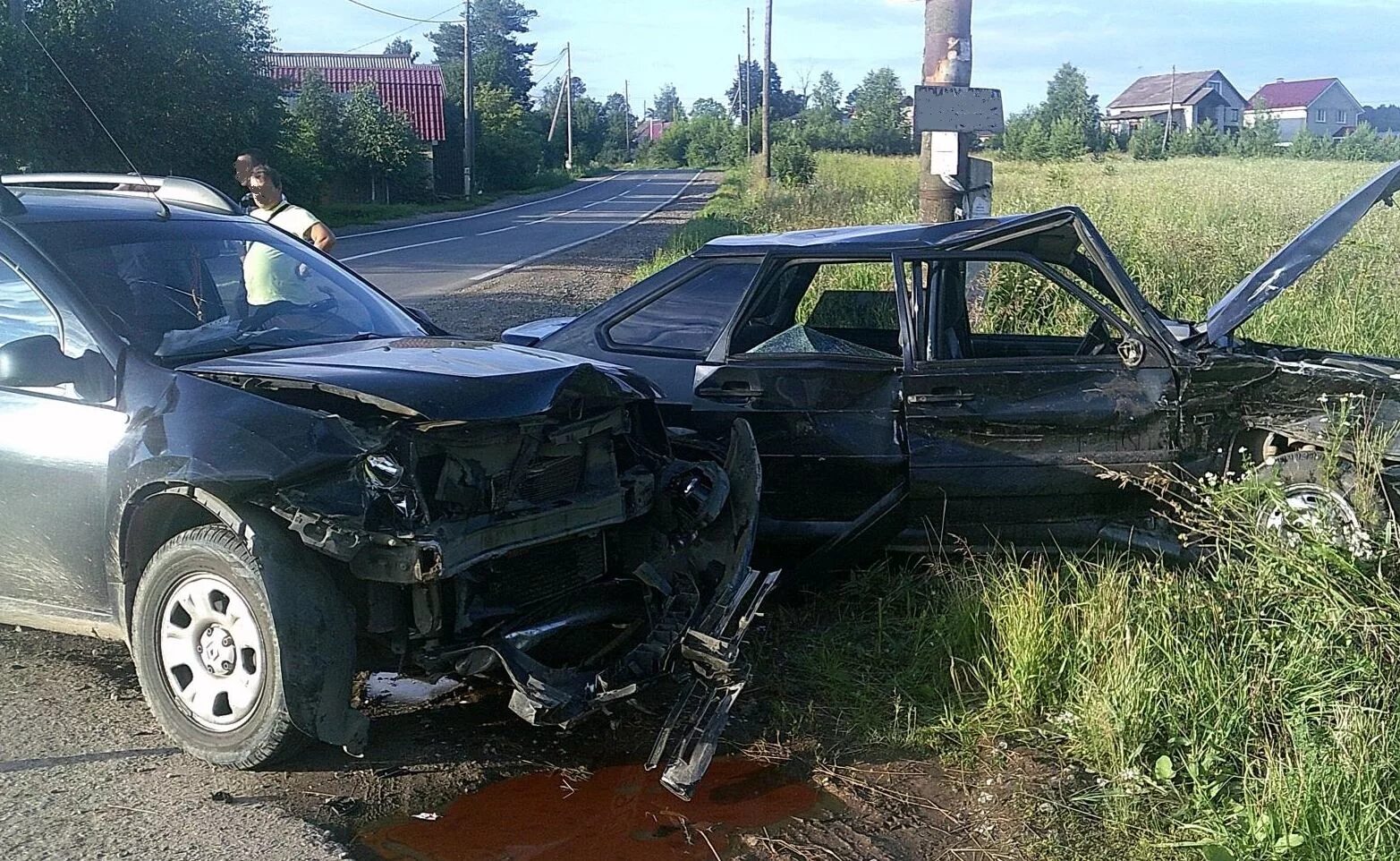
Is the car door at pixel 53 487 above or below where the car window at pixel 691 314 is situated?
below

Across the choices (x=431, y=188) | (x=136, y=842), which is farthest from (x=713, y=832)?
(x=431, y=188)

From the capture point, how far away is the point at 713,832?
355 centimetres

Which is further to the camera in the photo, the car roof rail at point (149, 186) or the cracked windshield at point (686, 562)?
the car roof rail at point (149, 186)

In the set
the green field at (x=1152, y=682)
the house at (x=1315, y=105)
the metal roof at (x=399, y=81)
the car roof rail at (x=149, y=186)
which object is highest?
the house at (x=1315, y=105)

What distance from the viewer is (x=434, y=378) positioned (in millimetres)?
3859

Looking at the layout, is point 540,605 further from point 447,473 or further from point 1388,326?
point 1388,326

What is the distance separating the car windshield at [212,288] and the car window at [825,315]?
1.48 m

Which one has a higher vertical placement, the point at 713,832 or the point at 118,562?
the point at 118,562

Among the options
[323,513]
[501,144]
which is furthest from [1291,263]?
[501,144]

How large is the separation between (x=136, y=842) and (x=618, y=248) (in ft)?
70.7

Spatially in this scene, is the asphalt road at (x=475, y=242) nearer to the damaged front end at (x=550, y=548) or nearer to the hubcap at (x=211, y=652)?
the damaged front end at (x=550, y=548)

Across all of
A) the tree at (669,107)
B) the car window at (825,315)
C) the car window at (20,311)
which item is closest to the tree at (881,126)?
the car window at (825,315)

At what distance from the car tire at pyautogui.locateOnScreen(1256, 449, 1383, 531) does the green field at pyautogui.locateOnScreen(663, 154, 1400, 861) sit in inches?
7.4

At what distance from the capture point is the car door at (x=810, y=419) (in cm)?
512
